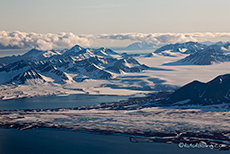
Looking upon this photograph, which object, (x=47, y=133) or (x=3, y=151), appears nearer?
(x=3, y=151)

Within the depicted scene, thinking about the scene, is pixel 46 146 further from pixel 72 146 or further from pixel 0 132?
pixel 0 132

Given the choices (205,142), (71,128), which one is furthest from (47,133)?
(205,142)

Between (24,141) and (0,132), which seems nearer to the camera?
(24,141)

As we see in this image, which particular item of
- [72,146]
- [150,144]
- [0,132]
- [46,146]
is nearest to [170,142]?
[150,144]

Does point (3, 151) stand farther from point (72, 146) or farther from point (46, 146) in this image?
point (72, 146)

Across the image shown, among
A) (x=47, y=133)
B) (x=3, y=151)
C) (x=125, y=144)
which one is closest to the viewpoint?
(x=3, y=151)

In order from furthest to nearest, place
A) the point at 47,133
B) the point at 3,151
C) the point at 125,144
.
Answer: the point at 47,133 → the point at 125,144 → the point at 3,151

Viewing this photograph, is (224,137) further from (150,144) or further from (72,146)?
(72,146)
